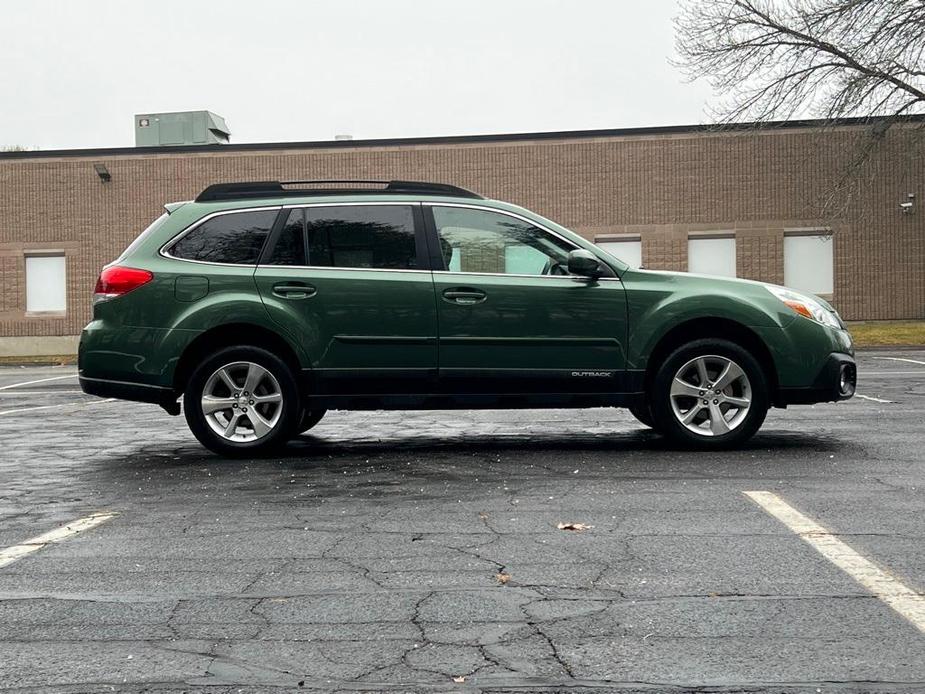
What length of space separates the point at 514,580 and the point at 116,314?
4.85 m

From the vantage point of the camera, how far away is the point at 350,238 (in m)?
9.04

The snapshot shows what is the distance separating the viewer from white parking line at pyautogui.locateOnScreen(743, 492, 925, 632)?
4.46m

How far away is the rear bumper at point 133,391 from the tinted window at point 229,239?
96 cm

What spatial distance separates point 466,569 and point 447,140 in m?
29.3

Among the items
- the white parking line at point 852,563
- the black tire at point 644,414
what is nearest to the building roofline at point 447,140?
the black tire at point 644,414

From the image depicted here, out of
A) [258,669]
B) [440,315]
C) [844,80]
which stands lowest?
[258,669]

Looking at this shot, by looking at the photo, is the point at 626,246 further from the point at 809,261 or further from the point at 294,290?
the point at 294,290

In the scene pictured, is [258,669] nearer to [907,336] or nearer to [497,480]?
[497,480]

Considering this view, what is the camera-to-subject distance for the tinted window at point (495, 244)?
355 inches

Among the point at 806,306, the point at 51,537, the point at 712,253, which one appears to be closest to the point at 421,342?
the point at 806,306

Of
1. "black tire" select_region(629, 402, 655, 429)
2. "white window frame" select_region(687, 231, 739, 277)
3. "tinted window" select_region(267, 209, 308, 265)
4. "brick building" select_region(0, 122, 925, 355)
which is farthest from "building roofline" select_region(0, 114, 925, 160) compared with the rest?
"tinted window" select_region(267, 209, 308, 265)

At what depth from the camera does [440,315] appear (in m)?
8.84

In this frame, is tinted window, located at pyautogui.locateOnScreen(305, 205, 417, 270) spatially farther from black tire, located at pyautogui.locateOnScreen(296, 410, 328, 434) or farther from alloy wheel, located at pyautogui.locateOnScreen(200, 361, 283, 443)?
black tire, located at pyautogui.locateOnScreen(296, 410, 328, 434)

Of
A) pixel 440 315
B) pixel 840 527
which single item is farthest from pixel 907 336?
pixel 840 527
